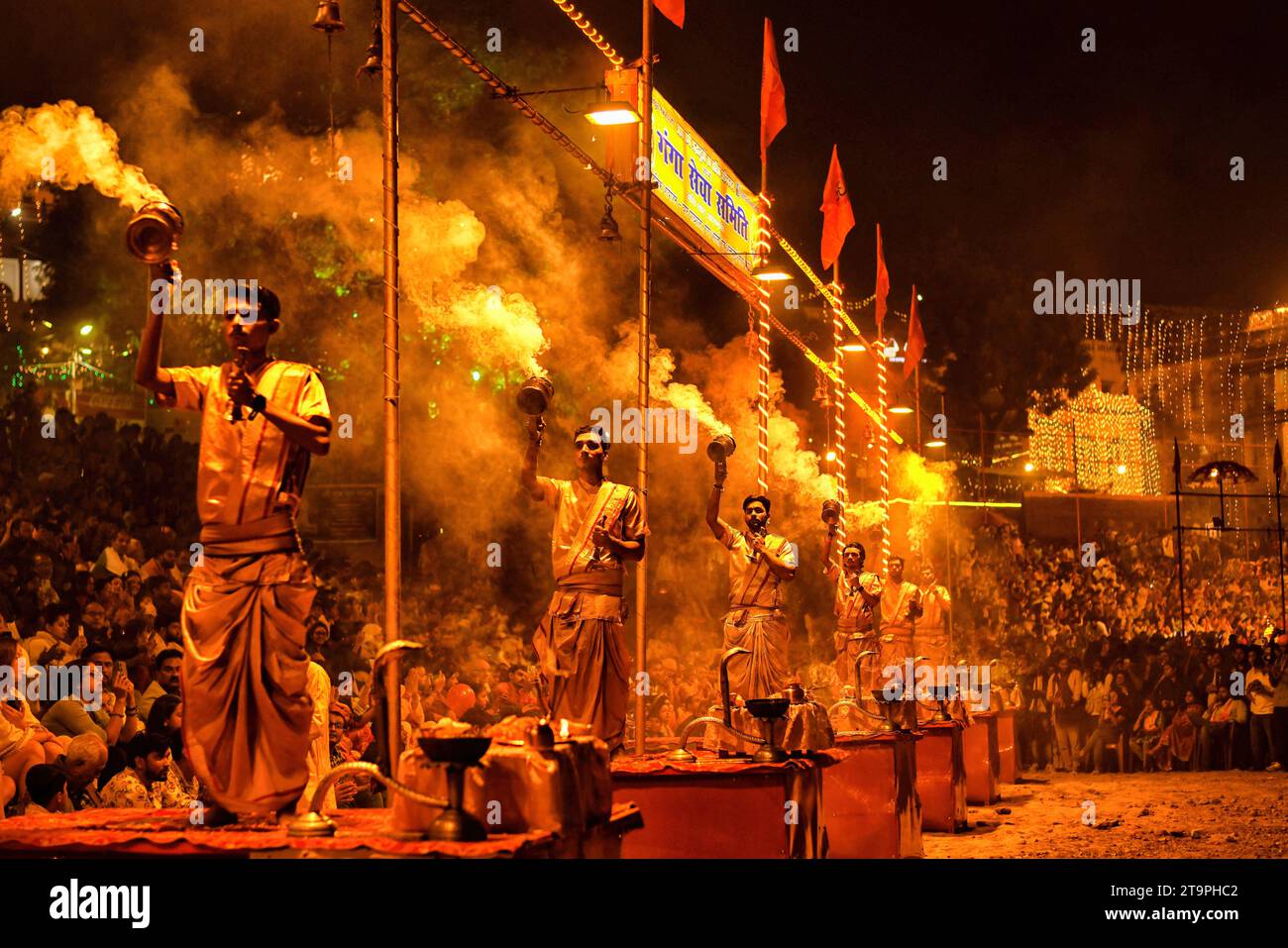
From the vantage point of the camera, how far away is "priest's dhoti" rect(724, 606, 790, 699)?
1236 centimetres

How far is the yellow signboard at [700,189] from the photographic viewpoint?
52.4 feet

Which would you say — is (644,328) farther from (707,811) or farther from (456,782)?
→ (456,782)

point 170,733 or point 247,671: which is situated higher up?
point 247,671

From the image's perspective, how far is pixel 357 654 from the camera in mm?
14234

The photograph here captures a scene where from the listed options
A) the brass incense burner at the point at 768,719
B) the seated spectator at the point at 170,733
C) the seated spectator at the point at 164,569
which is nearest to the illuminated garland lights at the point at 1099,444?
the seated spectator at the point at 164,569

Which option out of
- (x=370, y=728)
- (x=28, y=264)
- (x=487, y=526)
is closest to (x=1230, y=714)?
(x=487, y=526)

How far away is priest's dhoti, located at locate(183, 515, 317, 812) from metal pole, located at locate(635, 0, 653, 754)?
13.5 ft

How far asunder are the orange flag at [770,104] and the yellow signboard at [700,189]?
62 cm

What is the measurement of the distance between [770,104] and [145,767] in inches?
462

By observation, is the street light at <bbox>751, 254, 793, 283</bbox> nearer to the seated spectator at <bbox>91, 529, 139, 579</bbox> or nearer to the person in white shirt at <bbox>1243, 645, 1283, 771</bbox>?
the seated spectator at <bbox>91, 529, 139, 579</bbox>

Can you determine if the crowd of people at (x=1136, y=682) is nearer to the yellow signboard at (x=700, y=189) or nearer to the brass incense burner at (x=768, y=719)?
the yellow signboard at (x=700, y=189)

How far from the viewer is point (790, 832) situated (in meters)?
8.64

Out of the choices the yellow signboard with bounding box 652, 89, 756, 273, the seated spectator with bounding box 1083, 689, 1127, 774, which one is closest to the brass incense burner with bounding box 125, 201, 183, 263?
the yellow signboard with bounding box 652, 89, 756, 273

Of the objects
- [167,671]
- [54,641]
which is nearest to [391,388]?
[167,671]
